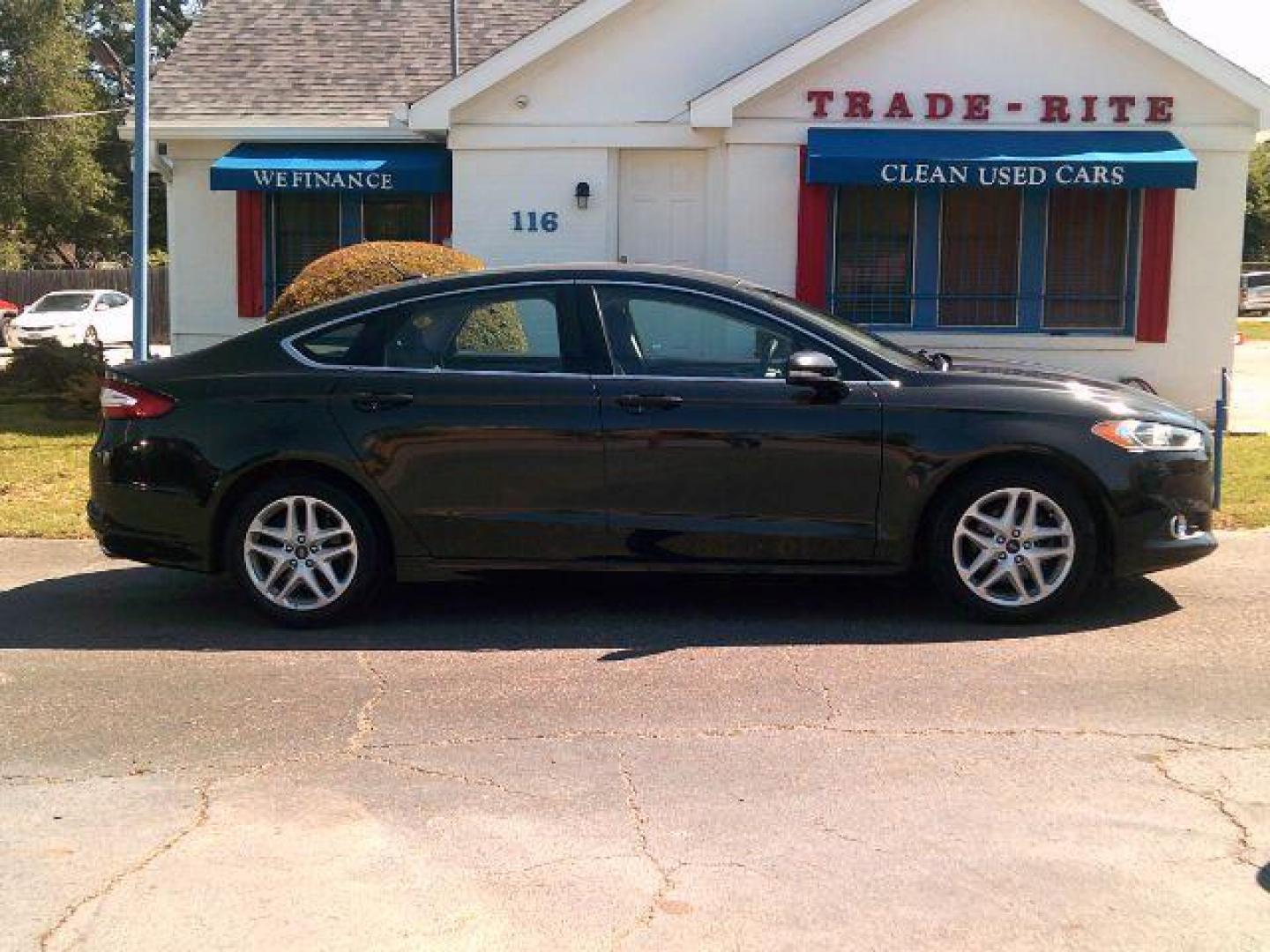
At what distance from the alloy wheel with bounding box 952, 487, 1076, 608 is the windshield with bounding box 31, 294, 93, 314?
28635 millimetres

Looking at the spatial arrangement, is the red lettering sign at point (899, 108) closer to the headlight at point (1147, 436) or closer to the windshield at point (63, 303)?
the headlight at point (1147, 436)

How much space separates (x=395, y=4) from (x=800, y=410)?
13.8m

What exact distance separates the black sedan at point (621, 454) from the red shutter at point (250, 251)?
378 inches

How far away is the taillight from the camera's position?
21.9 feet

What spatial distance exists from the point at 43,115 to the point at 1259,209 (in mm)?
44381

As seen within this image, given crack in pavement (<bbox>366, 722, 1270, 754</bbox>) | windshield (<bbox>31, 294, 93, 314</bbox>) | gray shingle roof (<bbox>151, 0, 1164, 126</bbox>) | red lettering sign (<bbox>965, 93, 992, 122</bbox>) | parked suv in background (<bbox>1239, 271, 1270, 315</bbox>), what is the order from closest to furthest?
1. crack in pavement (<bbox>366, 722, 1270, 754</bbox>)
2. red lettering sign (<bbox>965, 93, 992, 122</bbox>)
3. gray shingle roof (<bbox>151, 0, 1164, 126</bbox>)
4. windshield (<bbox>31, 294, 93, 314</bbox>)
5. parked suv in background (<bbox>1239, 271, 1270, 315</bbox>)

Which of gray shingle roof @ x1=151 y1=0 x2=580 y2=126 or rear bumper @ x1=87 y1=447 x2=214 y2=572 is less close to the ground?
gray shingle roof @ x1=151 y1=0 x2=580 y2=126

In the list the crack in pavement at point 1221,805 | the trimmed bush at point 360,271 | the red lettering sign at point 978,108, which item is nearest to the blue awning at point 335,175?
the trimmed bush at point 360,271

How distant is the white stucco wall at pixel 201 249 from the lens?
1625cm

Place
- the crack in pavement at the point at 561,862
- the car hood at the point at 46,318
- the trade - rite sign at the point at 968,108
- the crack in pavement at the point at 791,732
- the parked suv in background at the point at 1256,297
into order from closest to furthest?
the crack in pavement at the point at 561,862, the crack in pavement at the point at 791,732, the trade - rite sign at the point at 968,108, the car hood at the point at 46,318, the parked suv in background at the point at 1256,297

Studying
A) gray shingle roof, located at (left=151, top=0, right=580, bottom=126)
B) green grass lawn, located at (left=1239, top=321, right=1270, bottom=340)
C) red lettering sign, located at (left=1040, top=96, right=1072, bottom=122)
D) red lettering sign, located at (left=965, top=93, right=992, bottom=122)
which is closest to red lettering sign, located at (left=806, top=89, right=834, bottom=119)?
red lettering sign, located at (left=965, top=93, right=992, bottom=122)

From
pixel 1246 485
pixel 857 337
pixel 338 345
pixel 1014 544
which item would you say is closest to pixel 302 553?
pixel 338 345

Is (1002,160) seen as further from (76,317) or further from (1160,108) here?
(76,317)

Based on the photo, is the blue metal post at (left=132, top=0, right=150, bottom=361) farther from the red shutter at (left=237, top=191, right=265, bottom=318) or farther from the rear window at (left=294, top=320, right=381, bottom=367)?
the rear window at (left=294, top=320, right=381, bottom=367)
